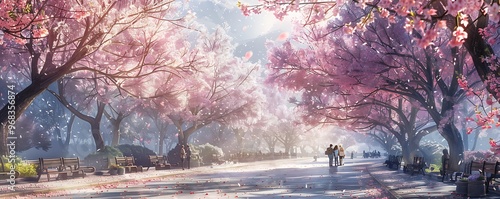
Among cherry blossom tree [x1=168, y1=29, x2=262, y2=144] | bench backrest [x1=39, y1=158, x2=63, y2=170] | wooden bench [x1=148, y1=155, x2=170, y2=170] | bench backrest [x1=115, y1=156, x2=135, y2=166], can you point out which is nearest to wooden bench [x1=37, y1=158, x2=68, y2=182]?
bench backrest [x1=39, y1=158, x2=63, y2=170]

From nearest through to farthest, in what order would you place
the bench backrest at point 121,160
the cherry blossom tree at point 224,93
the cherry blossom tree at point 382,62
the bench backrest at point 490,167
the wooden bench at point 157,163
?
the bench backrest at point 490,167 < the cherry blossom tree at point 382,62 < the bench backrest at point 121,160 < the wooden bench at point 157,163 < the cherry blossom tree at point 224,93

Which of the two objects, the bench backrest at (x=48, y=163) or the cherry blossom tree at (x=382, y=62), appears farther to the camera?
the cherry blossom tree at (x=382, y=62)

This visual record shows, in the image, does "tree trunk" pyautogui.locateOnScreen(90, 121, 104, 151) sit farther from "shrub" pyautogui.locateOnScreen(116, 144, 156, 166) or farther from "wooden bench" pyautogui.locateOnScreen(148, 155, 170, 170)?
"wooden bench" pyautogui.locateOnScreen(148, 155, 170, 170)

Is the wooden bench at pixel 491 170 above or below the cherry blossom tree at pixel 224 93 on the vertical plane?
below

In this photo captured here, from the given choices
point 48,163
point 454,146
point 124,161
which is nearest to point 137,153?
point 124,161

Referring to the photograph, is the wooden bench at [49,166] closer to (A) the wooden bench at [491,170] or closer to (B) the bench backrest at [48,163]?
(B) the bench backrest at [48,163]

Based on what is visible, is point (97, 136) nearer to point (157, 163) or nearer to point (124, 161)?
point (157, 163)

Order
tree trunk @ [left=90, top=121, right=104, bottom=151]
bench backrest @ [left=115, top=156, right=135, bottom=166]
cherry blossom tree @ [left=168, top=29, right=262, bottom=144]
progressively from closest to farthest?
1. bench backrest @ [left=115, top=156, right=135, bottom=166]
2. tree trunk @ [left=90, top=121, right=104, bottom=151]
3. cherry blossom tree @ [left=168, top=29, right=262, bottom=144]

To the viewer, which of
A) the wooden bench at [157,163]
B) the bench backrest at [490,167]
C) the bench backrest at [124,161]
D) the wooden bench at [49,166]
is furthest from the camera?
the wooden bench at [157,163]

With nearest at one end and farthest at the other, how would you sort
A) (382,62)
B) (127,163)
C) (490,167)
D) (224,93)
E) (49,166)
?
(490,167) < (49,166) < (382,62) < (127,163) < (224,93)

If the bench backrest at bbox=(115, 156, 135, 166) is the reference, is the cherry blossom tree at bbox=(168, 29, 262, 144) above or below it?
above

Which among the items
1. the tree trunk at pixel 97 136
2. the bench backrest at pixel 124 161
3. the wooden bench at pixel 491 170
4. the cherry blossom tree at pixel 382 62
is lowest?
the wooden bench at pixel 491 170

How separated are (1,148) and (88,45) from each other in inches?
492

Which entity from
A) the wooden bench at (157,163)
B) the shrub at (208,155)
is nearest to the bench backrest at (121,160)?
the wooden bench at (157,163)
